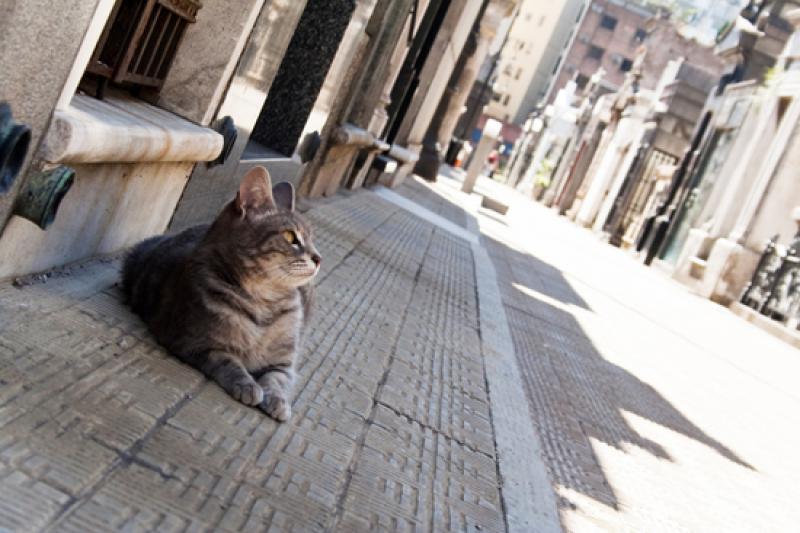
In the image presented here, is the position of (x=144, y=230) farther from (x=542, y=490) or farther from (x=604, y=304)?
(x=604, y=304)

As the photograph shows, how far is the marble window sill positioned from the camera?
4.07 m

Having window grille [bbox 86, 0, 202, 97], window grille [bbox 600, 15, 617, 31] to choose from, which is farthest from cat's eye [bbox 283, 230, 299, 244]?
window grille [bbox 600, 15, 617, 31]

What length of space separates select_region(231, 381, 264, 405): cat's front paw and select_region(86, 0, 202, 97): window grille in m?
1.64

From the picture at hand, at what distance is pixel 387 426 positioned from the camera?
482 cm

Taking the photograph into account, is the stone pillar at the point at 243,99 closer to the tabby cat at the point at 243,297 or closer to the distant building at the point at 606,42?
the tabby cat at the point at 243,297

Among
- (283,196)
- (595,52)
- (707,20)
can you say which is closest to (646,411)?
(283,196)

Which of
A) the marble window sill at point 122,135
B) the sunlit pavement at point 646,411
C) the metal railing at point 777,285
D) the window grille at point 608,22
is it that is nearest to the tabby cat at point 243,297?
the marble window sill at point 122,135

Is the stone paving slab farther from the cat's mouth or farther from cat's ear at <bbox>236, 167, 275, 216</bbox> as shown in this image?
cat's ear at <bbox>236, 167, 275, 216</bbox>

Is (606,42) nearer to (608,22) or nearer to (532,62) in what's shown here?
(608,22)

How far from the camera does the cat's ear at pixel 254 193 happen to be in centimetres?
451

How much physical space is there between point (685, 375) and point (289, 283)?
8330 millimetres

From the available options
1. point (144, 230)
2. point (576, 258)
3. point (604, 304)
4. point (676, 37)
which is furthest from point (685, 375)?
point (676, 37)

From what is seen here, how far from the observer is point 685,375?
12062mm

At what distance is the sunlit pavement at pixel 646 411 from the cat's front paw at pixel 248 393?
5.02 feet
